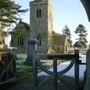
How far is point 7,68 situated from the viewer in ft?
28.7

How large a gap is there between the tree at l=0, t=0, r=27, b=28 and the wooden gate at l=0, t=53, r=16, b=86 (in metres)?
6.17

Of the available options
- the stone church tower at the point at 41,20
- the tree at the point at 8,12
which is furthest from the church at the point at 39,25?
the tree at the point at 8,12

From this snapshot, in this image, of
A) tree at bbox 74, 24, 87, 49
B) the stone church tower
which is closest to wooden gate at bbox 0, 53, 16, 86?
the stone church tower

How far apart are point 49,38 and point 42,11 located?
44.5 feet

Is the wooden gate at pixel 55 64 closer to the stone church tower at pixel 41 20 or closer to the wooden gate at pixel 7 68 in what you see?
the wooden gate at pixel 7 68

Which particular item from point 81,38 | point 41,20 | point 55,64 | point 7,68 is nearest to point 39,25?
point 41,20

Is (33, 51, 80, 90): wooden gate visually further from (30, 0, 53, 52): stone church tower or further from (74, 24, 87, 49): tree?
(74, 24, 87, 49): tree

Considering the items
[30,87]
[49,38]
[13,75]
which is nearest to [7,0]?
[13,75]

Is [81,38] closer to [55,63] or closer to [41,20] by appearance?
[41,20]

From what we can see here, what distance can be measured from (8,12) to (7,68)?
7.24 metres

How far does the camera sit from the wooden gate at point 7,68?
8.65m

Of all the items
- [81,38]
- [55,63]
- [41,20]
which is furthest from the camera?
[81,38]

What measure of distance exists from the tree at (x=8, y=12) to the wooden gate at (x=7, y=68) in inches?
243

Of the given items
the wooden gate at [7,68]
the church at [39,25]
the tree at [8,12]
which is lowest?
the wooden gate at [7,68]
